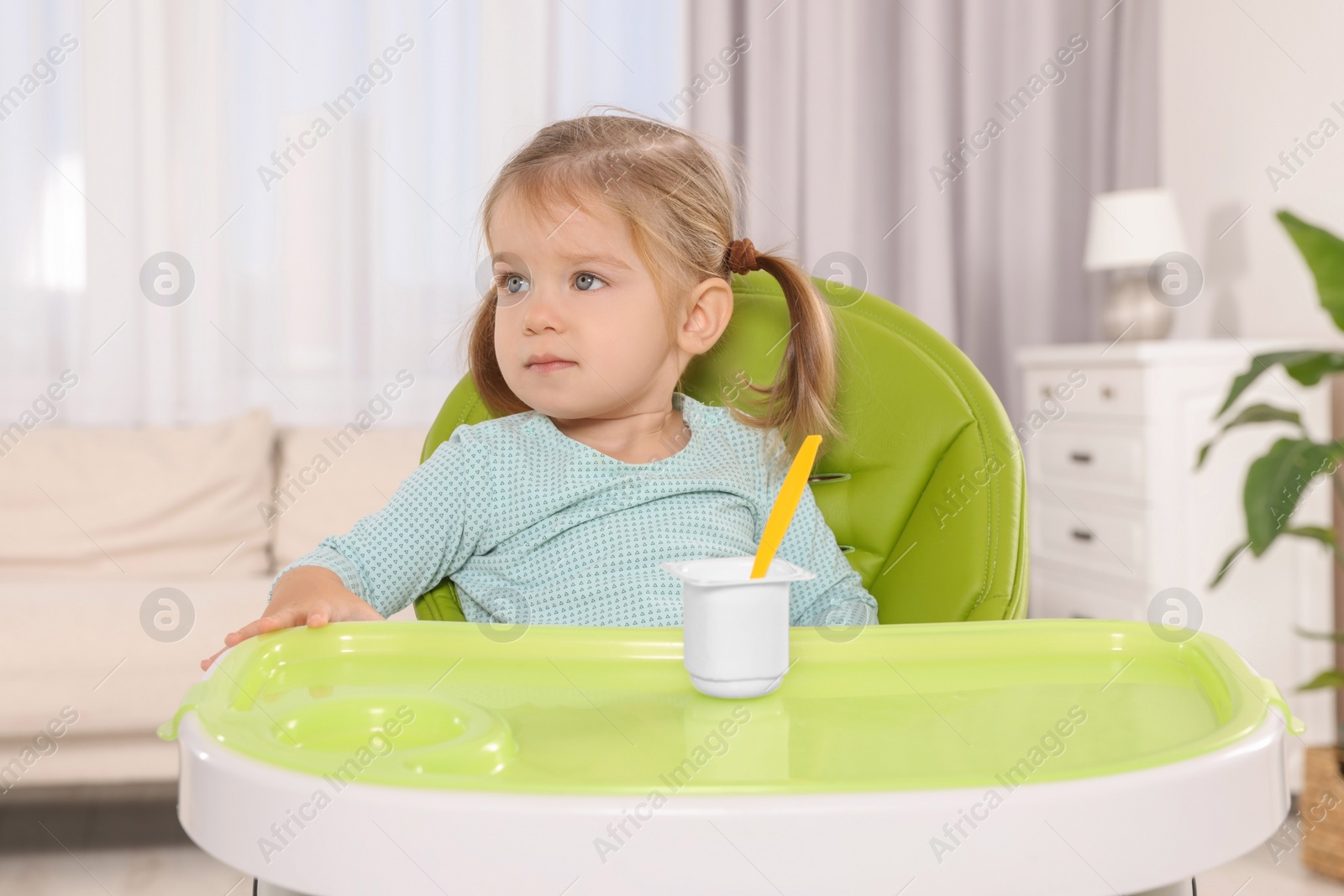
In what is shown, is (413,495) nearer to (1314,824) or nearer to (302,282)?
(1314,824)

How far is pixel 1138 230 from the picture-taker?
Answer: 2.51 m

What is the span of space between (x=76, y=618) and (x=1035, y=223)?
239cm

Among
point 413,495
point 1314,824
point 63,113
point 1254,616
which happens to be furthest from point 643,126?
point 63,113

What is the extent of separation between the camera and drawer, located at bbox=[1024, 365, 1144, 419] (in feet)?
7.27

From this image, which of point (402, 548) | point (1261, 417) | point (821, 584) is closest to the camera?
point (402, 548)

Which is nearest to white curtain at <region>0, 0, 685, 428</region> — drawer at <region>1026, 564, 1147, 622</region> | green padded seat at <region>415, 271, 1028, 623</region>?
drawer at <region>1026, 564, 1147, 622</region>

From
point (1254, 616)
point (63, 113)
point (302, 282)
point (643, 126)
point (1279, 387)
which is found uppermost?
point (63, 113)

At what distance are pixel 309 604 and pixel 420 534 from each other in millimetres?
181

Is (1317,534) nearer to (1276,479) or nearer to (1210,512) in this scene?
(1276,479)

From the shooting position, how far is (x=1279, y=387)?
2199mm

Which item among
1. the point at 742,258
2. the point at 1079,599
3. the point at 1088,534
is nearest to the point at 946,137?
the point at 1088,534

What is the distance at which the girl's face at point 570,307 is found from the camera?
3.28ft

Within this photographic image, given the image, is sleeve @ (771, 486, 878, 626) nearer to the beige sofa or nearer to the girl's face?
the girl's face

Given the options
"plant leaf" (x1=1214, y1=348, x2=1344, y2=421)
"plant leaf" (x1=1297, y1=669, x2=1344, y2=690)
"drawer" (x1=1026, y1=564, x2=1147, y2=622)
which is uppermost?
"plant leaf" (x1=1214, y1=348, x2=1344, y2=421)
